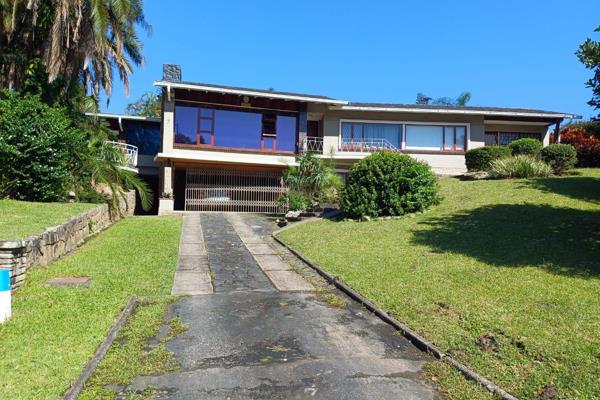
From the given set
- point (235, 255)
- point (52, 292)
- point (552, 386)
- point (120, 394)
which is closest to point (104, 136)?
point (235, 255)

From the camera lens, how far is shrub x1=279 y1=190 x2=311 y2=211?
16.7 meters

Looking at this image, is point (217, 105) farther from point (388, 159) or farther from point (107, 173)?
point (388, 159)

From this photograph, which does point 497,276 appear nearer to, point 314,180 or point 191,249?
point 191,249

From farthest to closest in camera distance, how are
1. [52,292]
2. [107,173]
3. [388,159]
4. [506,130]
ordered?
[506,130]
[107,173]
[388,159]
[52,292]

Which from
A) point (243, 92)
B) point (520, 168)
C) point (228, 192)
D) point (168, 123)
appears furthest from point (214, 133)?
point (520, 168)

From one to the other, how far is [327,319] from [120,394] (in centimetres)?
287

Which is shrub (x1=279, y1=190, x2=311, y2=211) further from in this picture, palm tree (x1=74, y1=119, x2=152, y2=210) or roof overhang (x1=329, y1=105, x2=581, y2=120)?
roof overhang (x1=329, y1=105, x2=581, y2=120)

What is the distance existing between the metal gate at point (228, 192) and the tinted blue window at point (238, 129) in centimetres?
139

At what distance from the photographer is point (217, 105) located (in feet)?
73.5

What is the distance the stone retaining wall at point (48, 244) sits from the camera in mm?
6844

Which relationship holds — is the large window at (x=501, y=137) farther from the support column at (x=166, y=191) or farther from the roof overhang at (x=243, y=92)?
the support column at (x=166, y=191)

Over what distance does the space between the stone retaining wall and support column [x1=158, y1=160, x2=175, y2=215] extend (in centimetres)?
562

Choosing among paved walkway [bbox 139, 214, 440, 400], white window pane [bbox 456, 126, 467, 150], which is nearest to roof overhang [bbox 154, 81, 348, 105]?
white window pane [bbox 456, 126, 467, 150]

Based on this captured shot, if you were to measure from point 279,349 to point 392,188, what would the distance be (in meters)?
9.63
